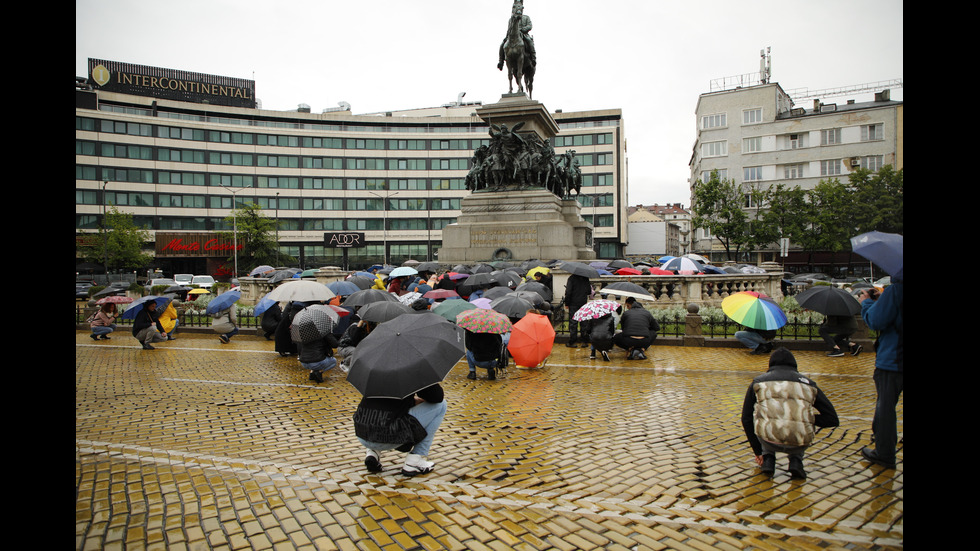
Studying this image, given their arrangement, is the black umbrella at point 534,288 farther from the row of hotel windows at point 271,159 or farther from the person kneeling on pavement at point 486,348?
the row of hotel windows at point 271,159

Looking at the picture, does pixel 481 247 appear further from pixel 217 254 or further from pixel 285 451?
pixel 217 254

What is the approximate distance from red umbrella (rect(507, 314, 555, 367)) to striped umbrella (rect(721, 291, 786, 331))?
3.46 metres

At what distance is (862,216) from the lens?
150 ft

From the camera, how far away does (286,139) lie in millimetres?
72562

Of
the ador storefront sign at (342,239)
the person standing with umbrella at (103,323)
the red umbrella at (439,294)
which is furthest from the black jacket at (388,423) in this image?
the ador storefront sign at (342,239)

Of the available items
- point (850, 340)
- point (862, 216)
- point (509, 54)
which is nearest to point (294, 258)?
point (509, 54)

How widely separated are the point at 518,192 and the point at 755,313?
56.8ft

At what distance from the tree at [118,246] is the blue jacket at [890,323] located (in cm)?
6456

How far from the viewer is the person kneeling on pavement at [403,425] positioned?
5.27 metres

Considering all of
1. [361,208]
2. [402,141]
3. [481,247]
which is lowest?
[481,247]

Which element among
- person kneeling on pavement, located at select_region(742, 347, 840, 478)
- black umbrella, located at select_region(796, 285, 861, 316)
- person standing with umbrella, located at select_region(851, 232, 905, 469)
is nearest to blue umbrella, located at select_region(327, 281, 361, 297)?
black umbrella, located at select_region(796, 285, 861, 316)

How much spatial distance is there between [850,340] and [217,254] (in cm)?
6704

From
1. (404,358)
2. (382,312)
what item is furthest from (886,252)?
(382,312)

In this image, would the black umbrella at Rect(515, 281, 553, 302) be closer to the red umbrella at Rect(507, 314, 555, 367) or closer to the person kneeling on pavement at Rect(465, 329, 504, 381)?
the red umbrella at Rect(507, 314, 555, 367)
